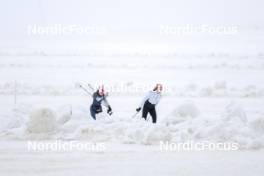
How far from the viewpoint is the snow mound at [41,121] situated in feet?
37.6

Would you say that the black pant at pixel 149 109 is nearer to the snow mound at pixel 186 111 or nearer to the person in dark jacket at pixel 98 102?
the snow mound at pixel 186 111

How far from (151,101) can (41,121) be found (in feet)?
7.07

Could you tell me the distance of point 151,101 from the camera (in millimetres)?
11836

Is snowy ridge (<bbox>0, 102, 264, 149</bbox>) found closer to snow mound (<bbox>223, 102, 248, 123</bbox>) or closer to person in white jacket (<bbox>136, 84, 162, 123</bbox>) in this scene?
snow mound (<bbox>223, 102, 248, 123</bbox>)

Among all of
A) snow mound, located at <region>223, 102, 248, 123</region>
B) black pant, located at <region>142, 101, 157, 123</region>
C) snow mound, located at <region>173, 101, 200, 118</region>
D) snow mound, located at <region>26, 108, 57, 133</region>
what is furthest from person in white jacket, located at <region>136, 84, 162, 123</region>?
snow mound, located at <region>26, 108, 57, 133</region>

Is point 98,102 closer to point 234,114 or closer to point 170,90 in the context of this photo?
point 234,114

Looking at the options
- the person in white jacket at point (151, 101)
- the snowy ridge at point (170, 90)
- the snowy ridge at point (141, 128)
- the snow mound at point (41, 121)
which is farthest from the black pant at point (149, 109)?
the snowy ridge at point (170, 90)

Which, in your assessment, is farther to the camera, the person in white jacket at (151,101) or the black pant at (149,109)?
the black pant at (149,109)

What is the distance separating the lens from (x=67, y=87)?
18156mm

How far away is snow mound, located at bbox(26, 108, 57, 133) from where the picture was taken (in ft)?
37.6

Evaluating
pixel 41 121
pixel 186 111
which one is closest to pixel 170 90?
pixel 186 111

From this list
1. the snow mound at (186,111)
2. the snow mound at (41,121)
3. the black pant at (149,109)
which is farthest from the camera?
the snow mound at (186,111)

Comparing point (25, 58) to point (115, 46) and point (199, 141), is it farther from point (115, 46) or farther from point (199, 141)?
point (199, 141)

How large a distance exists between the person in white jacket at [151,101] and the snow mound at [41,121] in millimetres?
1656
